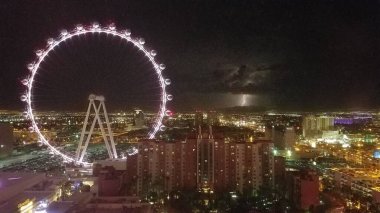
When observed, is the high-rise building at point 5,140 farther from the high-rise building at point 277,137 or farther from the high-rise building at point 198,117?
the high-rise building at point 277,137

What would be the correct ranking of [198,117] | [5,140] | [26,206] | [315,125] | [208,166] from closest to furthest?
[26,206] < [208,166] < [5,140] < [198,117] < [315,125]

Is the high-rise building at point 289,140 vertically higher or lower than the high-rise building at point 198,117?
lower

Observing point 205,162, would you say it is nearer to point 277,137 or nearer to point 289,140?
point 289,140

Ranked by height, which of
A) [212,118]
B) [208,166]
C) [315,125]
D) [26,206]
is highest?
[212,118]

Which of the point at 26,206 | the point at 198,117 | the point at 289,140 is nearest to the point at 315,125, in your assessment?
the point at 289,140

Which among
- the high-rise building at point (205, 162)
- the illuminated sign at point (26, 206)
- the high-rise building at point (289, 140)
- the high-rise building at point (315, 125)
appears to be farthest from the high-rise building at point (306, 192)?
the high-rise building at point (315, 125)

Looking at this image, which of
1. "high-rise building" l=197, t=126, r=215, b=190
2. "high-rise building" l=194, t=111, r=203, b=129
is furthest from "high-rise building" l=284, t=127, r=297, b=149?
"high-rise building" l=197, t=126, r=215, b=190

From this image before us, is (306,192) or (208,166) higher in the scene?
(208,166)

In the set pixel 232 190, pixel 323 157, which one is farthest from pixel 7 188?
pixel 323 157

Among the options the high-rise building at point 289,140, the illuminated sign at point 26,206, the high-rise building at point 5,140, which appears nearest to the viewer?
the illuminated sign at point 26,206

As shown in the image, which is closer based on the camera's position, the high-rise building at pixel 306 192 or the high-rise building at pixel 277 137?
the high-rise building at pixel 306 192
